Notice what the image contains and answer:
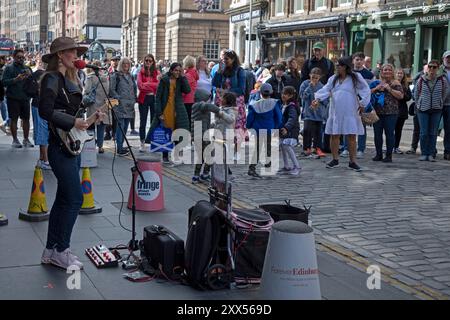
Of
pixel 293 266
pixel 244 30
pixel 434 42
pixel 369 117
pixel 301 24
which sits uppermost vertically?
pixel 244 30

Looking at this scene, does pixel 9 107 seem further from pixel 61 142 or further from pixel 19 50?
pixel 61 142

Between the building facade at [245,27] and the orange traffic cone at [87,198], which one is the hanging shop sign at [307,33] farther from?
the orange traffic cone at [87,198]

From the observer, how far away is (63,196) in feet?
19.4

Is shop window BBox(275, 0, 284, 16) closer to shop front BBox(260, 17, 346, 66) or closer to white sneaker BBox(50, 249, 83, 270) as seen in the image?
shop front BBox(260, 17, 346, 66)

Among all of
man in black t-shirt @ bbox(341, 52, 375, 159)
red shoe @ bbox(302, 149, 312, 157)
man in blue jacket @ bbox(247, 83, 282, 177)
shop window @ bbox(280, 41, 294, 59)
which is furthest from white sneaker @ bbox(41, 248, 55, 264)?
shop window @ bbox(280, 41, 294, 59)

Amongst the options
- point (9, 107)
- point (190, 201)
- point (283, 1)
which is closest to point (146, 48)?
point (283, 1)

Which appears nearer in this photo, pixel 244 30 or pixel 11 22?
pixel 244 30

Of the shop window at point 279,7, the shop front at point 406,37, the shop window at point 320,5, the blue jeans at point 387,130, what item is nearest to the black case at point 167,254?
the blue jeans at point 387,130

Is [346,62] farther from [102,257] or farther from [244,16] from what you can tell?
[244,16]

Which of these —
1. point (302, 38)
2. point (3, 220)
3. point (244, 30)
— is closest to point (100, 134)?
point (3, 220)

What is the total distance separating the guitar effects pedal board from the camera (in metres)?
6.11

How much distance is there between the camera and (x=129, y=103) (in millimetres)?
13891

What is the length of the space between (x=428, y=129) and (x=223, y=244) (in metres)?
8.89
